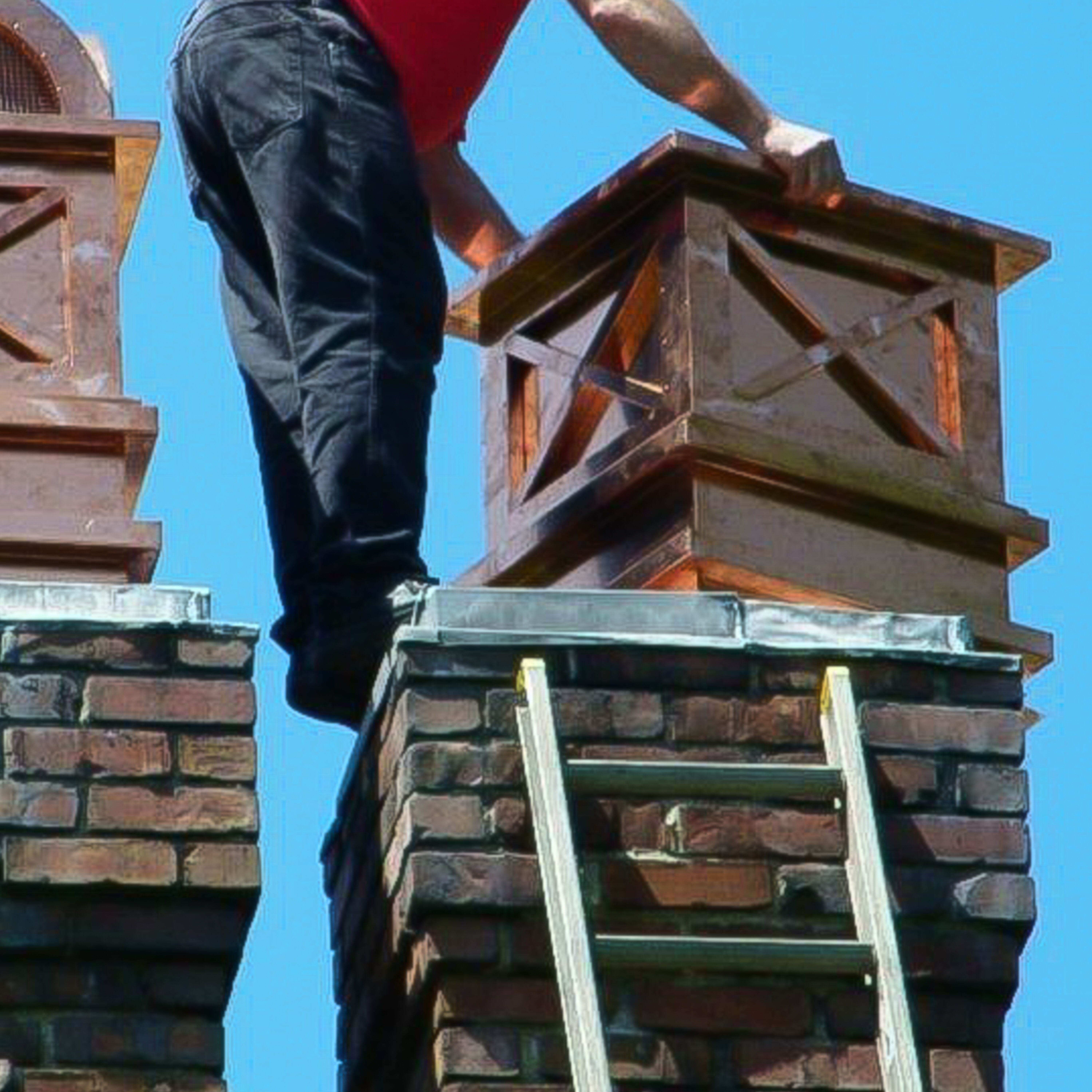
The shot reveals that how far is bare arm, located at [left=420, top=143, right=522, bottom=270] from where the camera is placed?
11562mm

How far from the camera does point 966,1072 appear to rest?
9969mm

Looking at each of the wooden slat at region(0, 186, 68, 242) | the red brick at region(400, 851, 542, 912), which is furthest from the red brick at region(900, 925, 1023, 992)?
the wooden slat at region(0, 186, 68, 242)

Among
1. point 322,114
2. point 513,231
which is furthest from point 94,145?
point 513,231

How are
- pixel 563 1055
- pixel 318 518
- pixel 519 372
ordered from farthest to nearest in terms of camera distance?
pixel 519 372 < pixel 318 518 < pixel 563 1055

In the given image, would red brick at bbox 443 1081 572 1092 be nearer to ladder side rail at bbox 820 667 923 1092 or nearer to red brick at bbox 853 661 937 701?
ladder side rail at bbox 820 667 923 1092

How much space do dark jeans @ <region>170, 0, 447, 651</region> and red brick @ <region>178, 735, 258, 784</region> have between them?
0.55 meters

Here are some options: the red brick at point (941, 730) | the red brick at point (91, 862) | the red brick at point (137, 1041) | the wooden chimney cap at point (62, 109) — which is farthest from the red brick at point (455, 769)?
the wooden chimney cap at point (62, 109)

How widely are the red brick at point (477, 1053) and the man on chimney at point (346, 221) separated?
96 cm

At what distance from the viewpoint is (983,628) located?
10992 millimetres

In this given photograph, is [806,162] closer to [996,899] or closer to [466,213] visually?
[466,213]

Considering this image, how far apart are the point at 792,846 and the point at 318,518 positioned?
1.18 meters

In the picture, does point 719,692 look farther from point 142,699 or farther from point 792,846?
point 142,699

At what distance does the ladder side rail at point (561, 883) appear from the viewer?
373 inches

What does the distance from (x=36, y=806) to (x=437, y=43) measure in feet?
6.24
